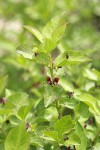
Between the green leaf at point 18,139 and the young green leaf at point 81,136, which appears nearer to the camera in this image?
the green leaf at point 18,139


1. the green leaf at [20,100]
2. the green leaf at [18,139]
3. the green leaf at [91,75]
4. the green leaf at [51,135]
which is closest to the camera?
the green leaf at [18,139]

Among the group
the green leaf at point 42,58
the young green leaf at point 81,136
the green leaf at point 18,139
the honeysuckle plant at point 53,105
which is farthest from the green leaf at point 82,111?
the green leaf at point 18,139

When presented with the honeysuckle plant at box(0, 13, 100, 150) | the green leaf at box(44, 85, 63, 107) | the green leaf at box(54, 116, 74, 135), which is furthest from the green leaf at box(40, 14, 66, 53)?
the green leaf at box(54, 116, 74, 135)

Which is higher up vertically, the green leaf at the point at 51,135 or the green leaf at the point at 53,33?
the green leaf at the point at 53,33

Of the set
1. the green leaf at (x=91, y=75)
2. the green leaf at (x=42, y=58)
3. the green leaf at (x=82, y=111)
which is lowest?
the green leaf at (x=82, y=111)

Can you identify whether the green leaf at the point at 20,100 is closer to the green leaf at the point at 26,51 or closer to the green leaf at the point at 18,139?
the green leaf at the point at 26,51

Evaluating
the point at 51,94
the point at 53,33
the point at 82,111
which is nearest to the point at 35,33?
the point at 53,33

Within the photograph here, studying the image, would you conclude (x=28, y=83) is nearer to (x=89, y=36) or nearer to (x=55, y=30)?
(x=89, y=36)
